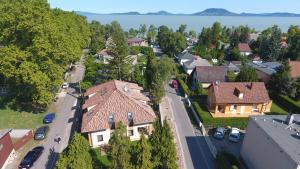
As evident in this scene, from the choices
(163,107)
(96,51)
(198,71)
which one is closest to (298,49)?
(198,71)

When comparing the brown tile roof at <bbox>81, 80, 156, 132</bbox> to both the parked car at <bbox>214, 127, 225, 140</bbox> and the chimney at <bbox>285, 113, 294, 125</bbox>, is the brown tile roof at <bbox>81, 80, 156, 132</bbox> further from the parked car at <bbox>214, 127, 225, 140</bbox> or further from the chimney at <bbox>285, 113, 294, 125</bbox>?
the chimney at <bbox>285, 113, 294, 125</bbox>

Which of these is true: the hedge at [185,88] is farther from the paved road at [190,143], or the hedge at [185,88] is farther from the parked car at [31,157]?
the parked car at [31,157]

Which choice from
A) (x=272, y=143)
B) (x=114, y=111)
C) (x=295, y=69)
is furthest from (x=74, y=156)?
(x=295, y=69)

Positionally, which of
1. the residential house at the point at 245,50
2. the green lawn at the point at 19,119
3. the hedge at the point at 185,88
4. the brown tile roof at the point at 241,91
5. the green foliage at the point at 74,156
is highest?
the green foliage at the point at 74,156

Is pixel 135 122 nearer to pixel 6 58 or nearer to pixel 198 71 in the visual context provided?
pixel 6 58

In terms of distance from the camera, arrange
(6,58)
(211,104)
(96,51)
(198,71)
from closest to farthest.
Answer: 1. (6,58)
2. (211,104)
3. (198,71)
4. (96,51)

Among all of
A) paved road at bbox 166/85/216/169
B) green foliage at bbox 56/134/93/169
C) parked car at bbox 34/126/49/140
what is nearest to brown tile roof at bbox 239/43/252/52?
paved road at bbox 166/85/216/169

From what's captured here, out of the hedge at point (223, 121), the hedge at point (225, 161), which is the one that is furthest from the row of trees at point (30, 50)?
the hedge at point (225, 161)
